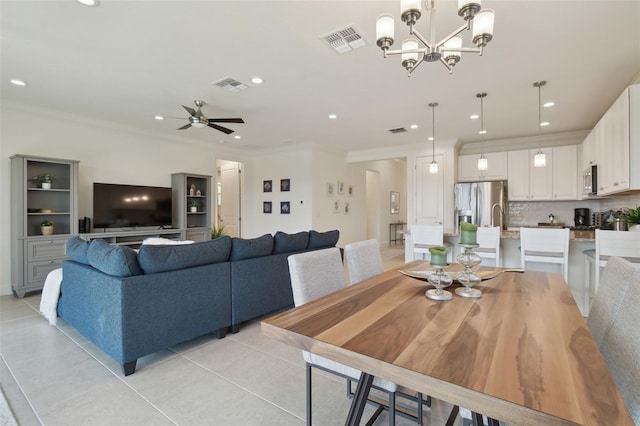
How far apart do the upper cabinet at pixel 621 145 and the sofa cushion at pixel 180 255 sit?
3.69 m

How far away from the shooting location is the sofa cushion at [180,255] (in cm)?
225

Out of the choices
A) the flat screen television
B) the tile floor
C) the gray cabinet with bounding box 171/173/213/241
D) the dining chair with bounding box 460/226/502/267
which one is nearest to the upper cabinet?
the dining chair with bounding box 460/226/502/267

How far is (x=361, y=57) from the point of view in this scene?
291 cm

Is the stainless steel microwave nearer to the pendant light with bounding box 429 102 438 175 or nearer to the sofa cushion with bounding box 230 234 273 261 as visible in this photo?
the pendant light with bounding box 429 102 438 175

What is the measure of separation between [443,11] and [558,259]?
2617 mm

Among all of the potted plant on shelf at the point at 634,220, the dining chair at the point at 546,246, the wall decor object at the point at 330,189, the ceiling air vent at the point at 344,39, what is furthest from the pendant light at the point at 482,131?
the wall decor object at the point at 330,189

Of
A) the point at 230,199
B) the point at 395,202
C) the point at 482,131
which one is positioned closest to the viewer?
the point at 482,131

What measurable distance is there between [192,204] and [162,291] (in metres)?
4.21

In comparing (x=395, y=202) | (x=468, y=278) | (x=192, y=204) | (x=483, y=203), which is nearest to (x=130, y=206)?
(x=192, y=204)

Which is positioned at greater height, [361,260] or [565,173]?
[565,173]

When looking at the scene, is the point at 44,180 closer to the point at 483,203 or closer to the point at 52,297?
the point at 52,297

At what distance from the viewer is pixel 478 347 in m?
0.92

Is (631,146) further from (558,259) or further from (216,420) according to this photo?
(216,420)

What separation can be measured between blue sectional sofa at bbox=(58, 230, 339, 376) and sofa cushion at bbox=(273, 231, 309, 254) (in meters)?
0.03
